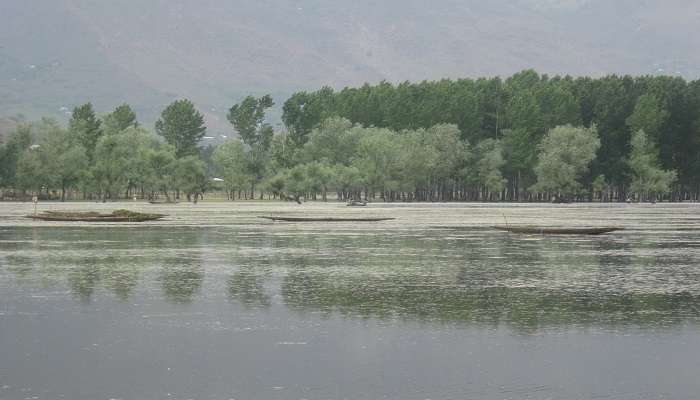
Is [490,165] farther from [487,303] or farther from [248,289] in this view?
[487,303]

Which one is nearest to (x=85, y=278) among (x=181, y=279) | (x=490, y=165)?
(x=181, y=279)

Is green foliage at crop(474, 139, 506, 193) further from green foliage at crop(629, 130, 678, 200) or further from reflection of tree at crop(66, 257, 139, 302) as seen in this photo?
reflection of tree at crop(66, 257, 139, 302)

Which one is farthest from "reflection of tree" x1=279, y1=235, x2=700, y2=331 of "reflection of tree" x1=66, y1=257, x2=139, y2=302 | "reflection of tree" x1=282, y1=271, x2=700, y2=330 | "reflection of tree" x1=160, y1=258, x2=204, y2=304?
"reflection of tree" x1=66, y1=257, x2=139, y2=302

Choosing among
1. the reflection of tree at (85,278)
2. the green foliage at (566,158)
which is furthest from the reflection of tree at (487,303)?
the green foliage at (566,158)

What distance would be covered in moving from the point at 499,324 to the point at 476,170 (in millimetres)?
170158

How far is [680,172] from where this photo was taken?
19575cm

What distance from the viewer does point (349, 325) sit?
2634 cm

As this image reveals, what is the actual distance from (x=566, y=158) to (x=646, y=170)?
50.9 feet

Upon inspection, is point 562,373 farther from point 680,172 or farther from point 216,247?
point 680,172

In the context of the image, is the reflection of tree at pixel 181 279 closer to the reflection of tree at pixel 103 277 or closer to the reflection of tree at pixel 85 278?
the reflection of tree at pixel 103 277

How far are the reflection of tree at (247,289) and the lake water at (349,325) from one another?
0.07 m

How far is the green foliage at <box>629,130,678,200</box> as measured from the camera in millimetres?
182875

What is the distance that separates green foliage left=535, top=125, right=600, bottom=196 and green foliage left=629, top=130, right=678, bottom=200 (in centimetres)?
759

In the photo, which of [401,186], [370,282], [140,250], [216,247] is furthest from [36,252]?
[401,186]
